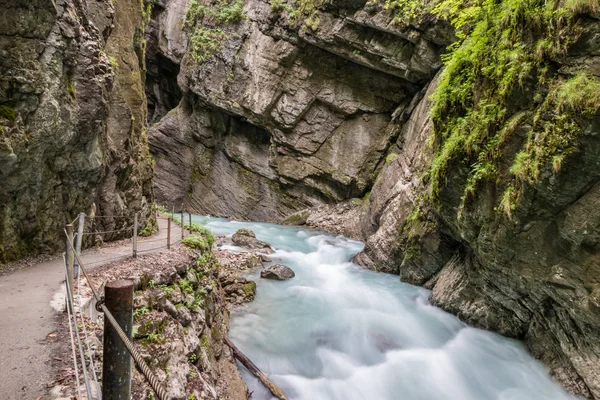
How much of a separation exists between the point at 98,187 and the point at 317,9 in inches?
634

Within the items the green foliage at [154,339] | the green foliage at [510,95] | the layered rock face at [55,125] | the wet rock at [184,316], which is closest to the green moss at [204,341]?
the wet rock at [184,316]

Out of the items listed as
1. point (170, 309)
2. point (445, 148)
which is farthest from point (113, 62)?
point (445, 148)

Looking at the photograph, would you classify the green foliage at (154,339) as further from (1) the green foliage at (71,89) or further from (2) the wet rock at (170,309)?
(1) the green foliage at (71,89)

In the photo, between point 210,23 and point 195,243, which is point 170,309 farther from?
point 210,23

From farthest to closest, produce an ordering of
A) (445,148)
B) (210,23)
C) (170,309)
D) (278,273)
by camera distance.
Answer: (210,23), (278,273), (445,148), (170,309)

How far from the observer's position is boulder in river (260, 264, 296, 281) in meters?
12.7

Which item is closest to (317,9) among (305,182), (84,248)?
(305,182)

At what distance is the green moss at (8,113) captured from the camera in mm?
6191

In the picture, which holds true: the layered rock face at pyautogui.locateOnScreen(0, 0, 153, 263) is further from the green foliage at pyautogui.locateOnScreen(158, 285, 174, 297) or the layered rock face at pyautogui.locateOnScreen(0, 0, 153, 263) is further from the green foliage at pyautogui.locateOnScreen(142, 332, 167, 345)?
the green foliage at pyautogui.locateOnScreen(142, 332, 167, 345)

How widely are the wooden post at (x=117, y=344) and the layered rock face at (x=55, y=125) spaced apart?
6.22 m

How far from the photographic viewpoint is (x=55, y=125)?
711 centimetres

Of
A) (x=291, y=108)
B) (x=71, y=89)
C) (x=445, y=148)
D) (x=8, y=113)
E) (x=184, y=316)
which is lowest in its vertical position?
(x=184, y=316)

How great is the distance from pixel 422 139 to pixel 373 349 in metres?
9.22

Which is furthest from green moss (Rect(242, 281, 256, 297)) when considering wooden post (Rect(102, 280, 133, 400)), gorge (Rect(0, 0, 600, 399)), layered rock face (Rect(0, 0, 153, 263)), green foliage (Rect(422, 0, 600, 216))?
wooden post (Rect(102, 280, 133, 400))
